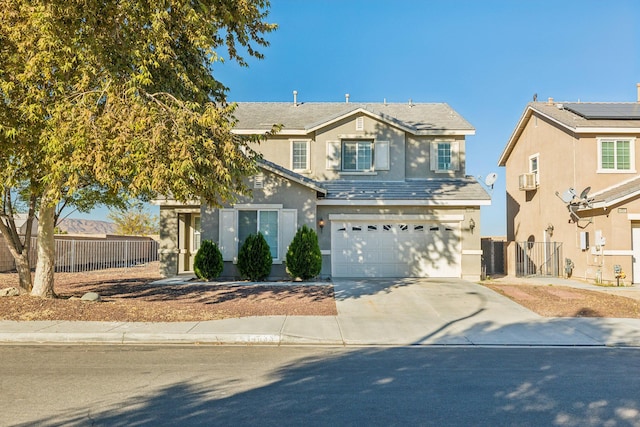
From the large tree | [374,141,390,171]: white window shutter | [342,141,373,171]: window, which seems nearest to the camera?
the large tree

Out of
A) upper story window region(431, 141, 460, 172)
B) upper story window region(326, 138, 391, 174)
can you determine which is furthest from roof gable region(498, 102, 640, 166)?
upper story window region(326, 138, 391, 174)

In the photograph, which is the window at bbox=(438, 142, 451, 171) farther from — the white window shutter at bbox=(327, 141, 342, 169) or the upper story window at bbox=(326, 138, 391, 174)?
the white window shutter at bbox=(327, 141, 342, 169)

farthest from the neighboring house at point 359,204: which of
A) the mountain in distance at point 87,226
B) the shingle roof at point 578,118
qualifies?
the mountain in distance at point 87,226

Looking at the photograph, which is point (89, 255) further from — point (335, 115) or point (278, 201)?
point (335, 115)

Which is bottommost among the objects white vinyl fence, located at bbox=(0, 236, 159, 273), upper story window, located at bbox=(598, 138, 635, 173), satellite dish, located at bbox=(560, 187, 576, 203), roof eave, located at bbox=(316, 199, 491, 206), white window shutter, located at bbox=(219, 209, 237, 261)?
white vinyl fence, located at bbox=(0, 236, 159, 273)

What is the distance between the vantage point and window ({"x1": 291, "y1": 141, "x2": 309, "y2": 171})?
812 inches

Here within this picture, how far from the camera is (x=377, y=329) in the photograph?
1023cm

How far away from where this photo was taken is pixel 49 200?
1071 centimetres

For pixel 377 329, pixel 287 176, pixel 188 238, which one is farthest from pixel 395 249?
pixel 377 329

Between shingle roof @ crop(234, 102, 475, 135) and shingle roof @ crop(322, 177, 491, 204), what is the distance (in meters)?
2.20

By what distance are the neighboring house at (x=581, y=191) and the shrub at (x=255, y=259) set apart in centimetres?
1020

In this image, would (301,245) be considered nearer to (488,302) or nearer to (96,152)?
(488,302)

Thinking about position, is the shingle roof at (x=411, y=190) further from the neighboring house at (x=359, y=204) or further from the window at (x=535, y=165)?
the window at (x=535, y=165)

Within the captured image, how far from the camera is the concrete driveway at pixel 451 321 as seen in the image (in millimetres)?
9508
